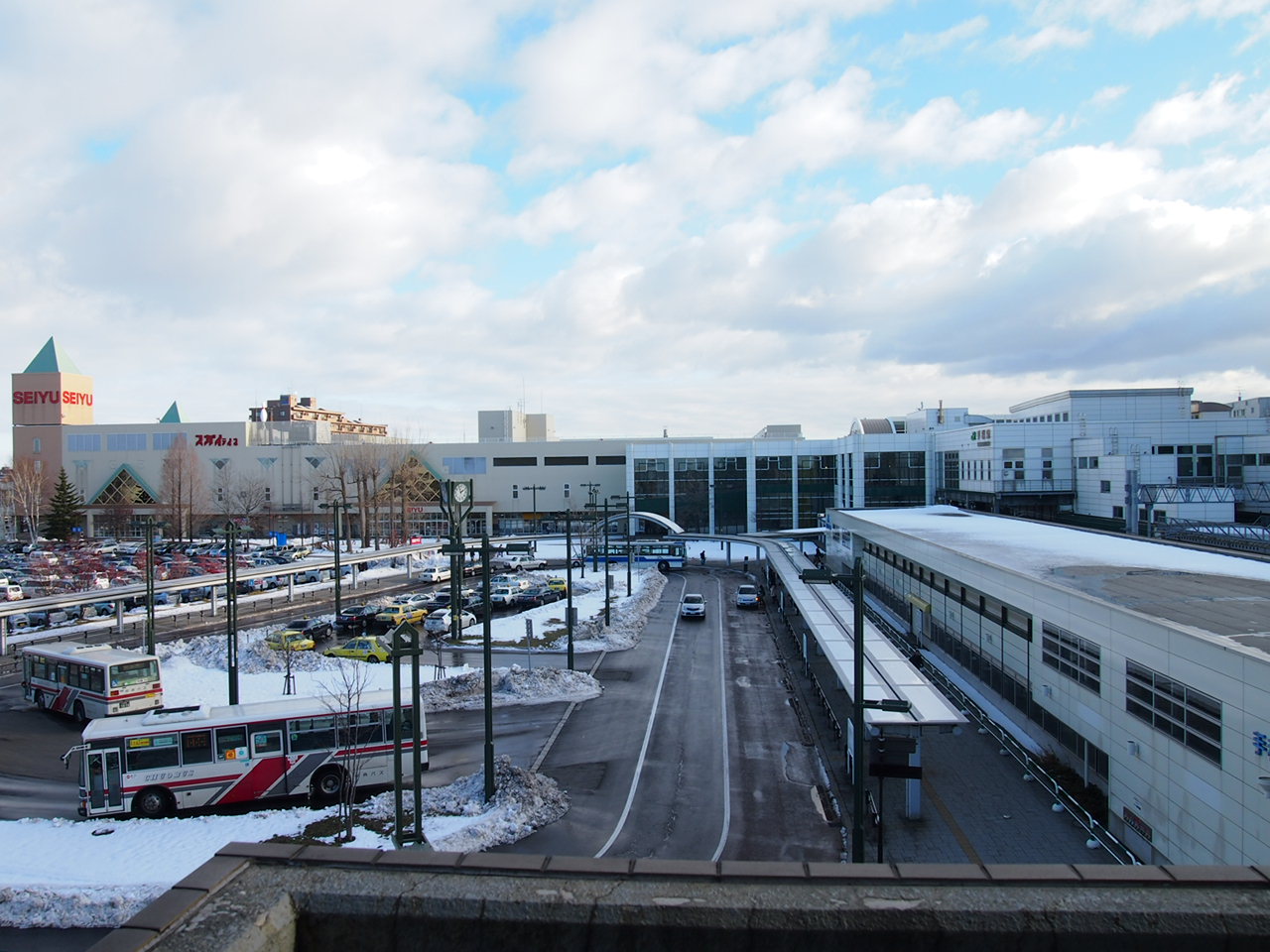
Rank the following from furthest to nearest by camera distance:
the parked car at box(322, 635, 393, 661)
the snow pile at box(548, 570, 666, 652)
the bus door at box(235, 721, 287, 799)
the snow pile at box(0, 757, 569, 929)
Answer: the snow pile at box(548, 570, 666, 652) → the parked car at box(322, 635, 393, 661) → the bus door at box(235, 721, 287, 799) → the snow pile at box(0, 757, 569, 929)

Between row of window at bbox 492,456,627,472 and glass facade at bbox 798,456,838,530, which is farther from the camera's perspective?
row of window at bbox 492,456,627,472

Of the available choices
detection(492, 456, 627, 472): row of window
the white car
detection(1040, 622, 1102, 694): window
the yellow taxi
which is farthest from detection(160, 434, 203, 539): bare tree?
detection(1040, 622, 1102, 694): window

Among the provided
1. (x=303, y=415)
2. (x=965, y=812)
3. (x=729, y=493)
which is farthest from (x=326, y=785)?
(x=303, y=415)

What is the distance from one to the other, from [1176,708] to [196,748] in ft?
59.0

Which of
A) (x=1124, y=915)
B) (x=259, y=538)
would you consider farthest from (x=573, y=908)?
(x=259, y=538)

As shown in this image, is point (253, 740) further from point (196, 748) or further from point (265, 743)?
point (196, 748)

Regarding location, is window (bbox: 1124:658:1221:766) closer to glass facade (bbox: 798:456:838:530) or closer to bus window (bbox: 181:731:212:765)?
bus window (bbox: 181:731:212:765)

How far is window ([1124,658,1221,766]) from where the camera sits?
1143cm

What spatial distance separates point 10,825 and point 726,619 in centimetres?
2781

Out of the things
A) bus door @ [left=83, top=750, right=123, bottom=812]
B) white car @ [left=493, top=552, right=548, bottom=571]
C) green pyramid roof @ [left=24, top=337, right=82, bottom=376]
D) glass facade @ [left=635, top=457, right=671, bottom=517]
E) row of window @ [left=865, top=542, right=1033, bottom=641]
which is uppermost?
green pyramid roof @ [left=24, top=337, right=82, bottom=376]

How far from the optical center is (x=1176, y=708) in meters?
12.4

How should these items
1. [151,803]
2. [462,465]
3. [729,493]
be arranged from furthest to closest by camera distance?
[462,465] → [729,493] → [151,803]

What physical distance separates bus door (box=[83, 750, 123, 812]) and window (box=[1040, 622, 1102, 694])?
63.7 ft

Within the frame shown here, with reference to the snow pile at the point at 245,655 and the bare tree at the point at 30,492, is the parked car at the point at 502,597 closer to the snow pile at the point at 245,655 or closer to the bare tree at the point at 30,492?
the snow pile at the point at 245,655
